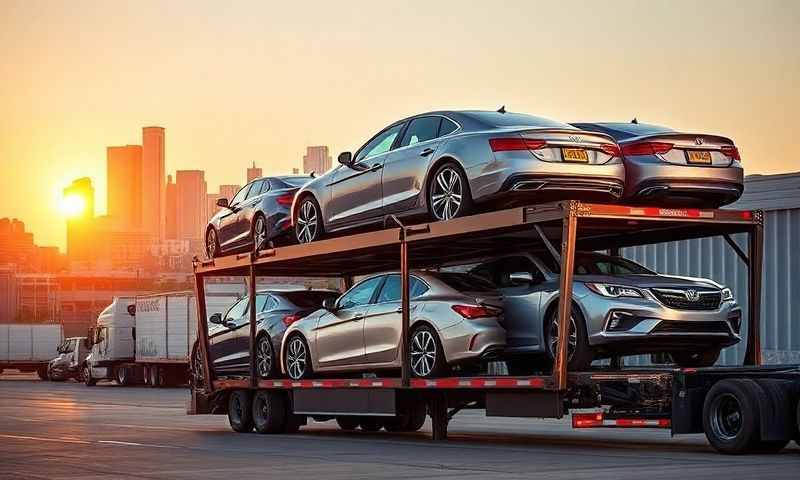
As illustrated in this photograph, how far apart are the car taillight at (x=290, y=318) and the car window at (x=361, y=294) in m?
1.72

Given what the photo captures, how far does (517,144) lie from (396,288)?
3260mm

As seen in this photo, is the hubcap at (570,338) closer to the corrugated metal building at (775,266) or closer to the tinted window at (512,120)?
the tinted window at (512,120)

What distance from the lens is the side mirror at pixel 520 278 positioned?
15867 mm

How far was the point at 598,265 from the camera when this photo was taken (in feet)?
51.8

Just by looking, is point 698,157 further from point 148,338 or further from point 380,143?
point 148,338

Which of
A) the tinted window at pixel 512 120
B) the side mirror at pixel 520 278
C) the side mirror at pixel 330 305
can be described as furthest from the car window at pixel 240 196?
the side mirror at pixel 520 278

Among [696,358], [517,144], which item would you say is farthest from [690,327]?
[517,144]

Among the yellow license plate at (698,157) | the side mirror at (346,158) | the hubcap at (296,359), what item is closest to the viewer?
the yellow license plate at (698,157)

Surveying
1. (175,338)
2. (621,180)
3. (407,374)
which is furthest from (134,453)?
(175,338)

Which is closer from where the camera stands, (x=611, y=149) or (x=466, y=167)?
(x=611, y=149)

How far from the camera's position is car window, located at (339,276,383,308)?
17969mm

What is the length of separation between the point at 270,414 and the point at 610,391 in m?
6.76

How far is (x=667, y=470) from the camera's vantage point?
12.9 meters

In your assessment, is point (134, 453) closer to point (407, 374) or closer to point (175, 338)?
point (407, 374)
